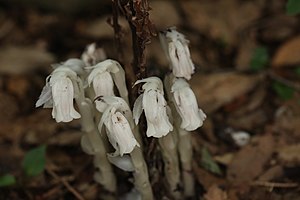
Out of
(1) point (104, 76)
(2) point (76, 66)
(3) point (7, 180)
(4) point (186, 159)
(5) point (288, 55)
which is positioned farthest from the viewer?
(5) point (288, 55)

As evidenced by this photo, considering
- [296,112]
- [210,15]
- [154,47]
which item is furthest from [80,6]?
[296,112]

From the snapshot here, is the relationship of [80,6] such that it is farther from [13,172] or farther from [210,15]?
[13,172]

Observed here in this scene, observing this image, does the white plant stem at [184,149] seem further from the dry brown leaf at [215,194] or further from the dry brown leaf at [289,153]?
the dry brown leaf at [289,153]

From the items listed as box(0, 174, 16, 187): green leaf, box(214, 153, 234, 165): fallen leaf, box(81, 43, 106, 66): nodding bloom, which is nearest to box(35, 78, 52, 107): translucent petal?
box(81, 43, 106, 66): nodding bloom

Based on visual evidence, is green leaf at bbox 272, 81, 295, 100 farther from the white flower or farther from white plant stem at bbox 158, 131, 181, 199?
the white flower

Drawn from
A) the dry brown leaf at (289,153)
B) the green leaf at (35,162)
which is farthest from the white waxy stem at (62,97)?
the dry brown leaf at (289,153)

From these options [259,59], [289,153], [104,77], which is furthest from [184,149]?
[259,59]

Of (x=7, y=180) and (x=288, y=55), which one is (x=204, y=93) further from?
(x=7, y=180)
